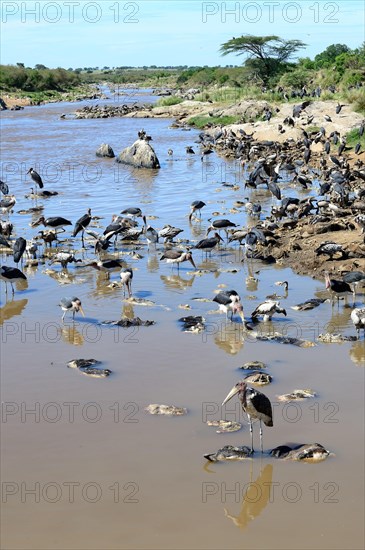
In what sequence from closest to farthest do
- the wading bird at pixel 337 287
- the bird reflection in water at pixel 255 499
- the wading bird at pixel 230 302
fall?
1. the bird reflection in water at pixel 255 499
2. the wading bird at pixel 230 302
3. the wading bird at pixel 337 287

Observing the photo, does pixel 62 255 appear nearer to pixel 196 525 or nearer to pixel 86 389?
pixel 86 389

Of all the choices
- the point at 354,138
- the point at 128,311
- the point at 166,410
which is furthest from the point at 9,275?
the point at 354,138

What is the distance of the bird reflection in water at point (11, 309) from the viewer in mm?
12560

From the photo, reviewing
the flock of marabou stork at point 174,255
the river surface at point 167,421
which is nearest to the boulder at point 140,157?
the flock of marabou stork at point 174,255

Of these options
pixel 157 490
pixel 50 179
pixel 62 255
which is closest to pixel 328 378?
pixel 157 490

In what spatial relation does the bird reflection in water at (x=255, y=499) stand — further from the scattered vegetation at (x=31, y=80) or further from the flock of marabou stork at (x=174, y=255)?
the scattered vegetation at (x=31, y=80)

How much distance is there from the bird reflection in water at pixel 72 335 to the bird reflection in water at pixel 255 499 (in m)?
4.32

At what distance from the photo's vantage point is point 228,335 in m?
11.3

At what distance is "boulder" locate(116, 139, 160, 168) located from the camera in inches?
1181

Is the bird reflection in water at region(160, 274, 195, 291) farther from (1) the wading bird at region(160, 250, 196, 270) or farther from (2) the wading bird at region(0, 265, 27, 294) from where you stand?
(2) the wading bird at region(0, 265, 27, 294)

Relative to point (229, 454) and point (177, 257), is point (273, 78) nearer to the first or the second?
point (177, 257)

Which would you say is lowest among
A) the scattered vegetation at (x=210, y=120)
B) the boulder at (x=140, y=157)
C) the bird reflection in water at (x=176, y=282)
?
Result: the bird reflection in water at (x=176, y=282)

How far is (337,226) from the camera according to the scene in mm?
16734

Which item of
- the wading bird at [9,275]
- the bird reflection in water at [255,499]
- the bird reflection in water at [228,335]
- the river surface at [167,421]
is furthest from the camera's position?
the wading bird at [9,275]
